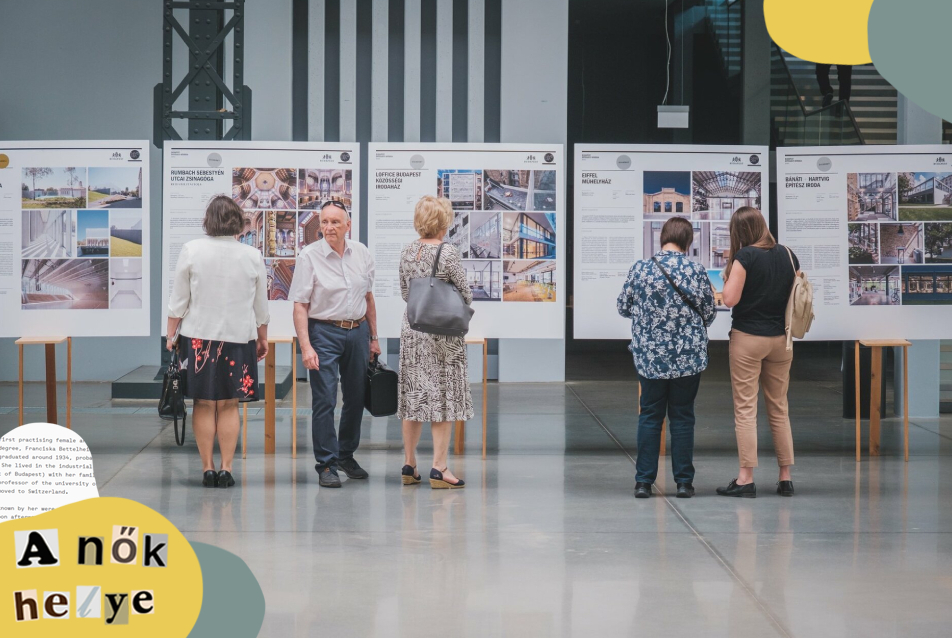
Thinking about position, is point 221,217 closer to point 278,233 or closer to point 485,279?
point 278,233

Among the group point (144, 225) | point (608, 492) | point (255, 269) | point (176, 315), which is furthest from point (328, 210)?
point (608, 492)

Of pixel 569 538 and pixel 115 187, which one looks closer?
pixel 569 538

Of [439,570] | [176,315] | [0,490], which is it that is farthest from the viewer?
[176,315]

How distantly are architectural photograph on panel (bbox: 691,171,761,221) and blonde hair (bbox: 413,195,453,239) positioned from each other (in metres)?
2.01

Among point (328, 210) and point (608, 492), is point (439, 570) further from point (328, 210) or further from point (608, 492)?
point (328, 210)

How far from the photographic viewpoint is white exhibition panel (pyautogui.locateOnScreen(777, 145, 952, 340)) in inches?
256

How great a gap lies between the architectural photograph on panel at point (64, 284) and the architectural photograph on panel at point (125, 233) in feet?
0.41

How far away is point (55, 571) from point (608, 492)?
321 cm

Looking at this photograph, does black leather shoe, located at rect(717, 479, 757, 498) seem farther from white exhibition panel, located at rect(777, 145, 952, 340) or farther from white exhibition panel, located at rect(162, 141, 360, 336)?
white exhibition panel, located at rect(162, 141, 360, 336)

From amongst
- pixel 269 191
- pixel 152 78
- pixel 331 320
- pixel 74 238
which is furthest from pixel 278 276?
pixel 152 78

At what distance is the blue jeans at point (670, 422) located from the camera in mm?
5234

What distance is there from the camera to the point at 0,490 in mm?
3541

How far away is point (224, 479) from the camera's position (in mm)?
5539

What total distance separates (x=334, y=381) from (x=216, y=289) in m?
0.82
